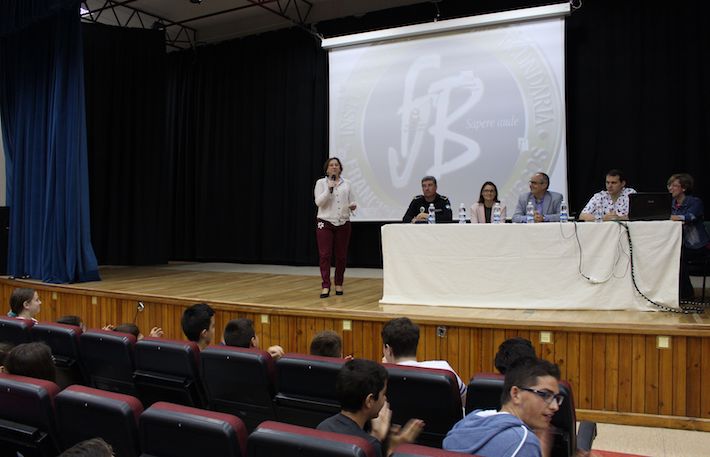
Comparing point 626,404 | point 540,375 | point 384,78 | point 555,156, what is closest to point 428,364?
point 540,375

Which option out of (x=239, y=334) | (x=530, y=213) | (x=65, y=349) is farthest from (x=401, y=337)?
(x=530, y=213)

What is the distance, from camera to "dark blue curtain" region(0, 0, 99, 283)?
6.12 m

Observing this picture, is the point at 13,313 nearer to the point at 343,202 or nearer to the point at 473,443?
the point at 343,202

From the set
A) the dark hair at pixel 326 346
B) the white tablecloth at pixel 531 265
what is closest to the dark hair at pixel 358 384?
the dark hair at pixel 326 346

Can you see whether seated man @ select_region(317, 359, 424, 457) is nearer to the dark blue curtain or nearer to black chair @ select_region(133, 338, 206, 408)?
black chair @ select_region(133, 338, 206, 408)

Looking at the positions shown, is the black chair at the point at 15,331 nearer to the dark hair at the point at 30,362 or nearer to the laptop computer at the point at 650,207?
the dark hair at the point at 30,362

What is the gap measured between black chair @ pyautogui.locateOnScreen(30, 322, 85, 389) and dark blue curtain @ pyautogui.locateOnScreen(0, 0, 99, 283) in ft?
11.5

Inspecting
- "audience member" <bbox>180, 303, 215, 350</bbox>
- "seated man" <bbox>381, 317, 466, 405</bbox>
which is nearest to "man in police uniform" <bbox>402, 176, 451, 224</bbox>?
"audience member" <bbox>180, 303, 215, 350</bbox>

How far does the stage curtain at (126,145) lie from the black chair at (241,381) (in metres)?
6.81

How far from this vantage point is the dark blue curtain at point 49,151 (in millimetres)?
6125

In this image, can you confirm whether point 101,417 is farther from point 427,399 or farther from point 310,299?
point 310,299

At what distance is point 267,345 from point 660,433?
259 centimetres

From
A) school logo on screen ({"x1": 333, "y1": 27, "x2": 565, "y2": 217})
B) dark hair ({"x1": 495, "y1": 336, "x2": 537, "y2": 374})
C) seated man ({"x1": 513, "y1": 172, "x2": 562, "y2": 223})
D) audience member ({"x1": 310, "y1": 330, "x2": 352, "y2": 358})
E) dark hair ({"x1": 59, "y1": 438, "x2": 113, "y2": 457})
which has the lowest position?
audience member ({"x1": 310, "y1": 330, "x2": 352, "y2": 358})

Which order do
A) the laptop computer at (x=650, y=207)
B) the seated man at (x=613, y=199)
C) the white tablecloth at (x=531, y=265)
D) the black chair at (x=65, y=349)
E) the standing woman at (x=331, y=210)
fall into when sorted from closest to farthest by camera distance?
the black chair at (x=65, y=349), the white tablecloth at (x=531, y=265), the laptop computer at (x=650, y=207), the seated man at (x=613, y=199), the standing woman at (x=331, y=210)
